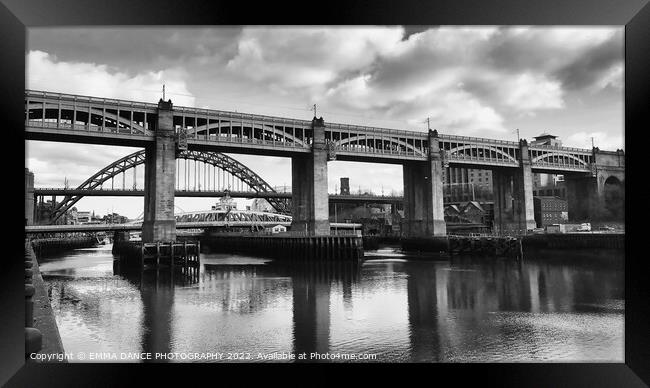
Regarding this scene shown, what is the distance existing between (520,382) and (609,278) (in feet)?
82.0

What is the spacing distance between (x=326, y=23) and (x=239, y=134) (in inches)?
1325

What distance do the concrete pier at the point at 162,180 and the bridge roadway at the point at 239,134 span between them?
2.42ft

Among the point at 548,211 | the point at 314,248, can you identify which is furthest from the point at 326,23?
the point at 548,211

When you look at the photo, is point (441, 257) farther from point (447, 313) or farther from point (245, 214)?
point (245, 214)

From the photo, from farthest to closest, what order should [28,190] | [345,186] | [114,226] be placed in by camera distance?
[345,186], [114,226], [28,190]

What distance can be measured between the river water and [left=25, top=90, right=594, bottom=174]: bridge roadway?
36.7ft

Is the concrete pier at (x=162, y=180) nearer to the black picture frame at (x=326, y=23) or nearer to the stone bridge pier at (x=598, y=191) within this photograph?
the black picture frame at (x=326, y=23)

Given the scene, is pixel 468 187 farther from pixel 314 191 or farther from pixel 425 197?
pixel 314 191

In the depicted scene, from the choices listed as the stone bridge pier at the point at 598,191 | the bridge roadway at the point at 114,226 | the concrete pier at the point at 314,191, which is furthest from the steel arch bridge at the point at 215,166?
the stone bridge pier at the point at 598,191

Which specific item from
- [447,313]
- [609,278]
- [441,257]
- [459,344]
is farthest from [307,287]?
[441,257]

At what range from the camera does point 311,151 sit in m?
43.1

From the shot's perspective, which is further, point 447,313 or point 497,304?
point 497,304

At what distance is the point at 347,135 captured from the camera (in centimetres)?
4675

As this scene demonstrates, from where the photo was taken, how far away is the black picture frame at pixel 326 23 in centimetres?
793
